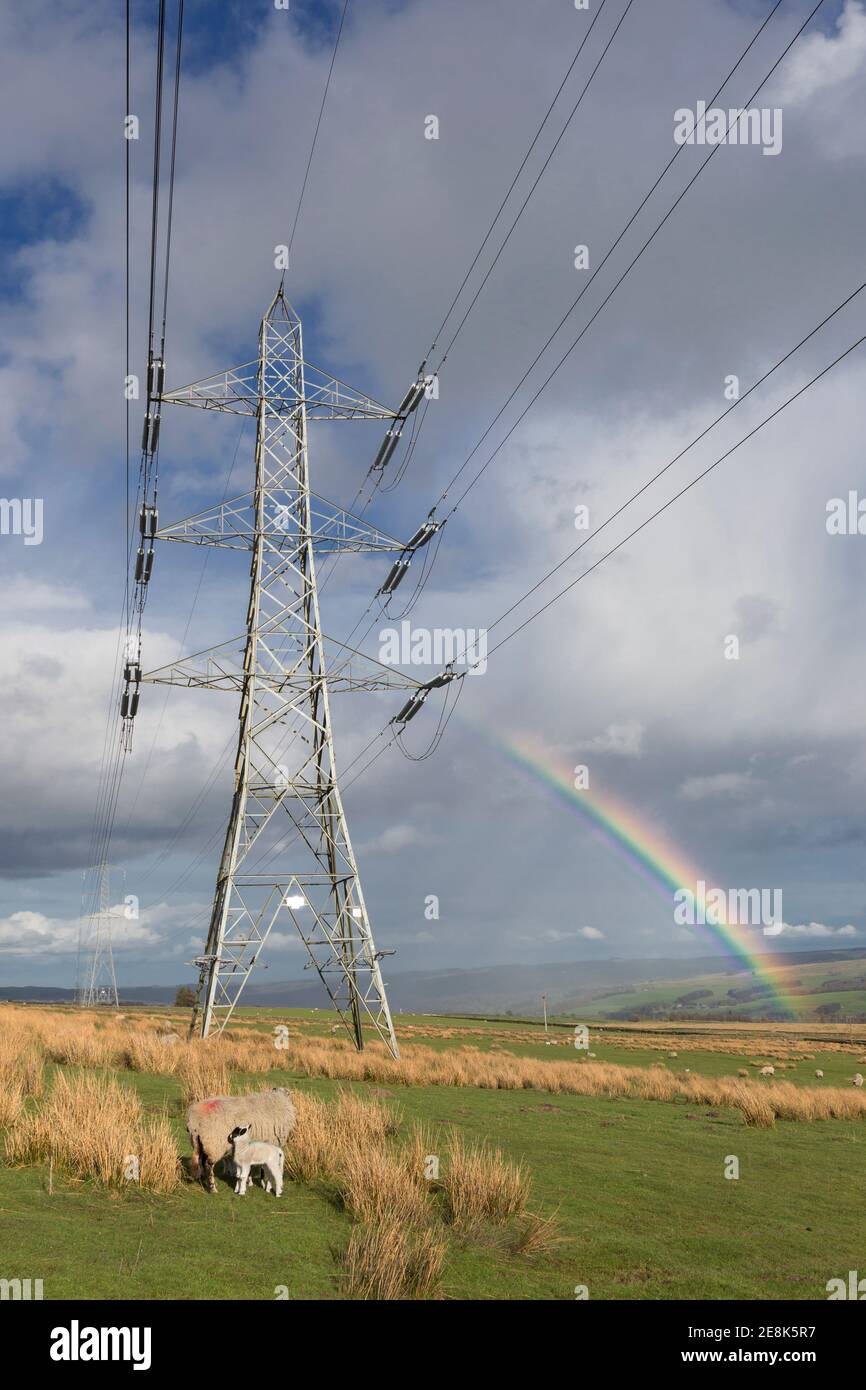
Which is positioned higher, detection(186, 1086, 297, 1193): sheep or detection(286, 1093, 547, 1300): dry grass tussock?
detection(186, 1086, 297, 1193): sheep

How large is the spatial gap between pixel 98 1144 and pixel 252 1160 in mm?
1832

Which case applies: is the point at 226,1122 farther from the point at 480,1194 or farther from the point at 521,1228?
the point at 521,1228

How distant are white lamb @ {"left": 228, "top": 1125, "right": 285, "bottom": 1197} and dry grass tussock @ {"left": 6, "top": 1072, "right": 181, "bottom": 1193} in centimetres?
70

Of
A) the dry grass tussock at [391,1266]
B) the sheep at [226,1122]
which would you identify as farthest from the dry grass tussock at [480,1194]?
the sheep at [226,1122]

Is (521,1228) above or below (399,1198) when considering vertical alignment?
below

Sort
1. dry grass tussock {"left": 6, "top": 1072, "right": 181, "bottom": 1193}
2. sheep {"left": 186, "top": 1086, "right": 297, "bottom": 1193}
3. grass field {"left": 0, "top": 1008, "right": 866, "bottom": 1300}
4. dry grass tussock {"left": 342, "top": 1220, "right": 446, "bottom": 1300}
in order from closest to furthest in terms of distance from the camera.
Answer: dry grass tussock {"left": 342, "top": 1220, "right": 446, "bottom": 1300}
grass field {"left": 0, "top": 1008, "right": 866, "bottom": 1300}
dry grass tussock {"left": 6, "top": 1072, "right": 181, "bottom": 1193}
sheep {"left": 186, "top": 1086, "right": 297, "bottom": 1193}

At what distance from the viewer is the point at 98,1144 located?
11.2 metres

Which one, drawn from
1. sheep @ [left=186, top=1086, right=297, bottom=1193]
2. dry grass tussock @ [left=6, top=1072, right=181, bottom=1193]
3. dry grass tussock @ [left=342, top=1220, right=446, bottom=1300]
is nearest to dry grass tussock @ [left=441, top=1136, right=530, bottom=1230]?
dry grass tussock @ [left=342, top=1220, right=446, bottom=1300]

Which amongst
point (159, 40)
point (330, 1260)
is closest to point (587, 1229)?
point (330, 1260)

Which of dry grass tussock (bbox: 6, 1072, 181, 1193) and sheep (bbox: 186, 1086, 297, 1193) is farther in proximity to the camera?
sheep (bbox: 186, 1086, 297, 1193)

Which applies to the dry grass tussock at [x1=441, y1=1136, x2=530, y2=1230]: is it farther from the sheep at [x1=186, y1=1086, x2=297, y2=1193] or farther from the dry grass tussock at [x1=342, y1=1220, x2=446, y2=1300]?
the sheep at [x1=186, y1=1086, x2=297, y2=1193]

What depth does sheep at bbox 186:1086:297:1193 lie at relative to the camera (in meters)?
11.2

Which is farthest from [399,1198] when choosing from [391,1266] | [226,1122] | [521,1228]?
A: [226,1122]

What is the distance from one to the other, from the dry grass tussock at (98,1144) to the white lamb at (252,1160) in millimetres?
696
